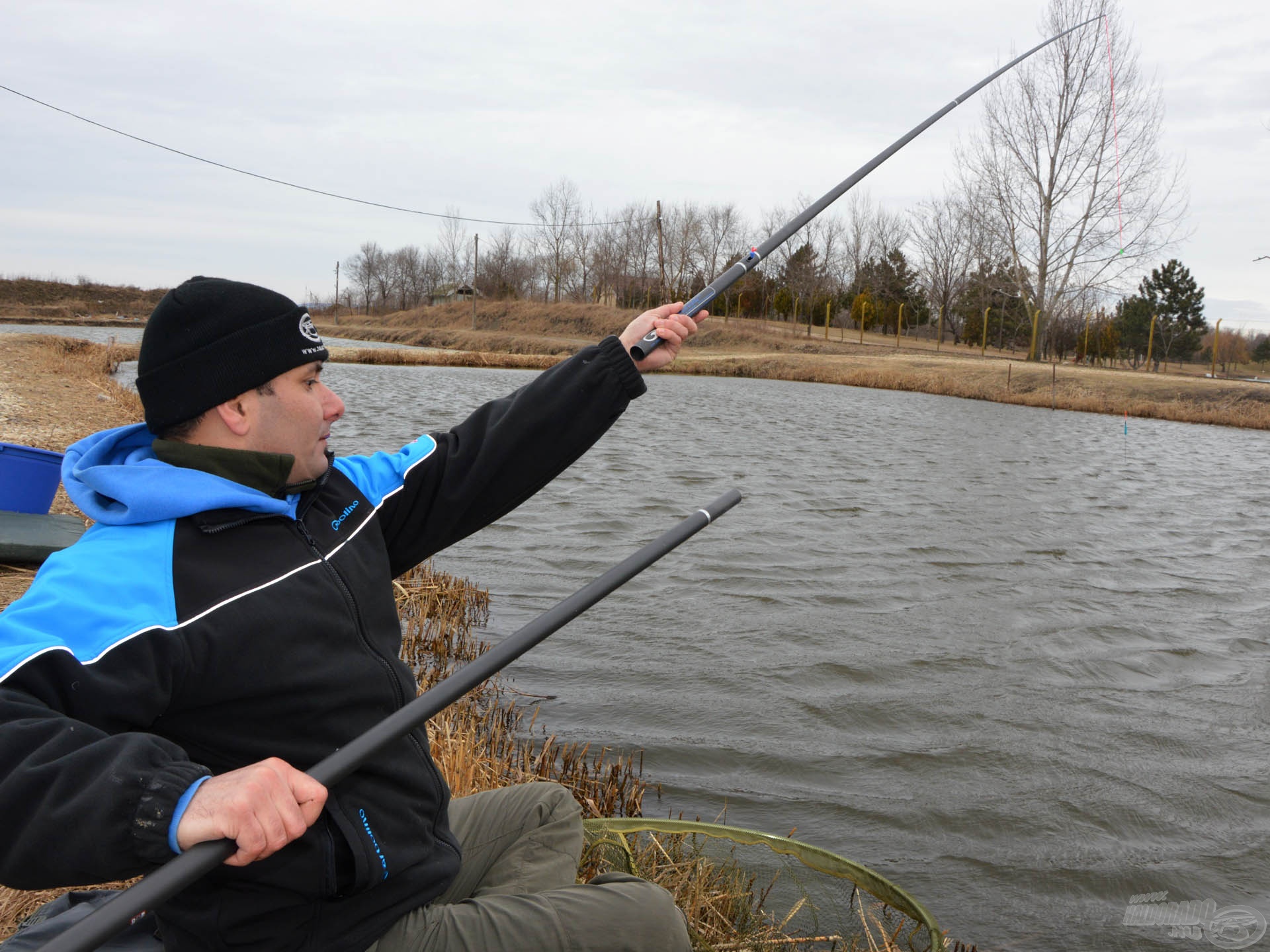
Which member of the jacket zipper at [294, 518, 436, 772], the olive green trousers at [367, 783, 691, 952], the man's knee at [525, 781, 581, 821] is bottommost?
the olive green trousers at [367, 783, 691, 952]

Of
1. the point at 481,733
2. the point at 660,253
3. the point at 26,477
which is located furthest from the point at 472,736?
the point at 660,253

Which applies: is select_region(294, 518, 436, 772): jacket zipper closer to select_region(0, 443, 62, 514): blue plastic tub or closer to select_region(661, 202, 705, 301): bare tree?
select_region(0, 443, 62, 514): blue plastic tub

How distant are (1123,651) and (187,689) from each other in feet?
24.2

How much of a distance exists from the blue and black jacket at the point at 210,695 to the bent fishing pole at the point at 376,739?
0.10 m

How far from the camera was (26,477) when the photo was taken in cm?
A: 635

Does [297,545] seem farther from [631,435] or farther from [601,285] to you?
[601,285]

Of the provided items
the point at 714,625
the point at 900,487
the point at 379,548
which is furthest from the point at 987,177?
the point at 379,548

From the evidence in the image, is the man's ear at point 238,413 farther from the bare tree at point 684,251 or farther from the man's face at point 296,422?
the bare tree at point 684,251

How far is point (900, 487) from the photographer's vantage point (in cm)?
1436

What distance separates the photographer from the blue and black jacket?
1.61 m

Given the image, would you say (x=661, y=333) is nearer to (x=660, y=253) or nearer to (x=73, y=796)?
(x=73, y=796)

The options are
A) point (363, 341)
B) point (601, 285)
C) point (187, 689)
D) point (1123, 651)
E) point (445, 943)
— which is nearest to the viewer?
point (187, 689)

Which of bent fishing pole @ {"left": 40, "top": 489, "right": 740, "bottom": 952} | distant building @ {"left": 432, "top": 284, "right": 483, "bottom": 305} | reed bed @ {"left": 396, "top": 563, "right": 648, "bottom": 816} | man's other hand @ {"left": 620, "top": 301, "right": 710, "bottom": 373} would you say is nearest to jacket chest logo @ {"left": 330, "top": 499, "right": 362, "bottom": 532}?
bent fishing pole @ {"left": 40, "top": 489, "right": 740, "bottom": 952}

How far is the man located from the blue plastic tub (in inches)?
190
